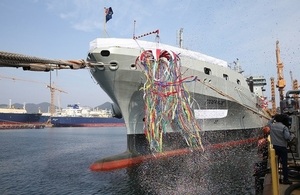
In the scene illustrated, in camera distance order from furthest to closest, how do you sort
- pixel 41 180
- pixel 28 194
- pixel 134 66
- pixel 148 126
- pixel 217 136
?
pixel 217 136
pixel 134 66
pixel 41 180
pixel 148 126
pixel 28 194

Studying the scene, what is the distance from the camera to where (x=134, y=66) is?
1786 centimetres

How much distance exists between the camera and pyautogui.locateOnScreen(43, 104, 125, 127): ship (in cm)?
11069

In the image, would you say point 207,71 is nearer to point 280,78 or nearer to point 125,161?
point 125,161

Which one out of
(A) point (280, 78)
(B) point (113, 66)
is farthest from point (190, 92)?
(A) point (280, 78)

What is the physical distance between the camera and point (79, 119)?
113m

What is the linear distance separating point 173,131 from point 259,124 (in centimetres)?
1756

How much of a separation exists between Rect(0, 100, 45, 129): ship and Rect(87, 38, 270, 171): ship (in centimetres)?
8327

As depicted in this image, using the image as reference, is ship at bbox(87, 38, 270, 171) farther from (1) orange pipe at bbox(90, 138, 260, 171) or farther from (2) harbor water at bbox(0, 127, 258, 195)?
(2) harbor water at bbox(0, 127, 258, 195)

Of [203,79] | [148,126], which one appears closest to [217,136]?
[203,79]


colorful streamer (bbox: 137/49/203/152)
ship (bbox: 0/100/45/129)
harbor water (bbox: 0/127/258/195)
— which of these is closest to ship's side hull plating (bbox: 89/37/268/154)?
harbor water (bbox: 0/127/258/195)

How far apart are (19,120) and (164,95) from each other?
96017 mm

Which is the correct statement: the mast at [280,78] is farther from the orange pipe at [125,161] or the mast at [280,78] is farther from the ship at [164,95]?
the orange pipe at [125,161]

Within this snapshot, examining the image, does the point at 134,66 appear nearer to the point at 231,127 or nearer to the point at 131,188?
the point at 131,188

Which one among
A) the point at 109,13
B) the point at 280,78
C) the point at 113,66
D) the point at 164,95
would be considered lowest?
the point at 164,95
